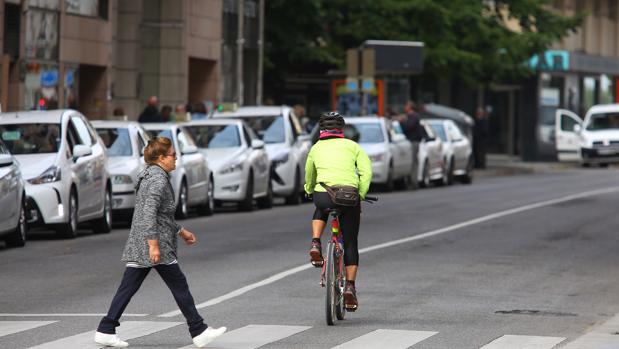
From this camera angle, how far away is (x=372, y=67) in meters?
42.5

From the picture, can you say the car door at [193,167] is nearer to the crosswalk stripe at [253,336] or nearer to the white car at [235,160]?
the white car at [235,160]

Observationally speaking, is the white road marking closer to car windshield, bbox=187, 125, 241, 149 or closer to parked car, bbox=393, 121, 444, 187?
car windshield, bbox=187, 125, 241, 149

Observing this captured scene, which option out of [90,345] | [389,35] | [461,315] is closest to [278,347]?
[90,345]

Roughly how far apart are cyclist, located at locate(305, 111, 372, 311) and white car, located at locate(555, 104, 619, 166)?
45.4 meters

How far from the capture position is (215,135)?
2975cm

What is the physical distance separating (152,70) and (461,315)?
2961 cm

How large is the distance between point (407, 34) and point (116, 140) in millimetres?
24783

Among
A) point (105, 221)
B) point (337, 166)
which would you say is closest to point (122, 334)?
point (337, 166)

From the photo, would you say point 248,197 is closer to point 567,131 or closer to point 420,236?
point 420,236

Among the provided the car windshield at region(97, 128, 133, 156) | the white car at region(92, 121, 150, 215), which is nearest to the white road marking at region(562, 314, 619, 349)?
the white car at region(92, 121, 150, 215)

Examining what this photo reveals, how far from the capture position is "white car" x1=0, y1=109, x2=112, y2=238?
21156 millimetres

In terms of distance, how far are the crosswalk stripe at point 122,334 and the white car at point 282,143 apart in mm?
18184

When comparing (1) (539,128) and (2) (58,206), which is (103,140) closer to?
(2) (58,206)

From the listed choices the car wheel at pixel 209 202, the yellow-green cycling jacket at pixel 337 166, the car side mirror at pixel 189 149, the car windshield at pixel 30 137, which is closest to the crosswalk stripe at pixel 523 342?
the yellow-green cycling jacket at pixel 337 166
